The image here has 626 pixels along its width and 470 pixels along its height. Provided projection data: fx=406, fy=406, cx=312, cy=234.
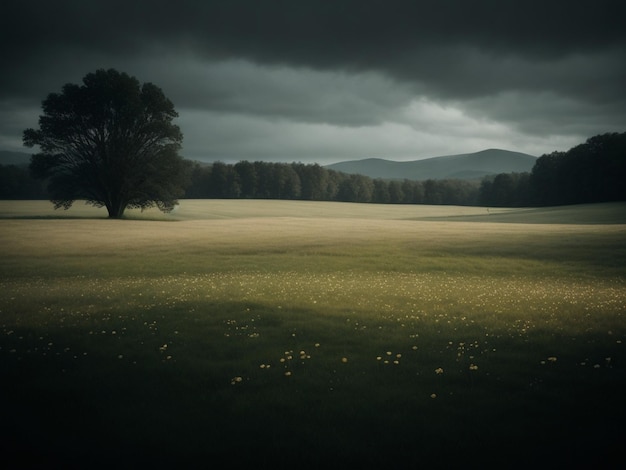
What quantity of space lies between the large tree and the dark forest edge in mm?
35992

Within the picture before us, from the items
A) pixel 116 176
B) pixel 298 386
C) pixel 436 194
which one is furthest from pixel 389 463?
pixel 436 194

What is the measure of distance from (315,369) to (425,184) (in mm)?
162324

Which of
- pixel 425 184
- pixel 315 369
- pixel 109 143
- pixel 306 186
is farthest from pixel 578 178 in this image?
pixel 315 369

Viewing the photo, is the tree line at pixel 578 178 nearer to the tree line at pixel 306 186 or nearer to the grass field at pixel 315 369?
the tree line at pixel 306 186

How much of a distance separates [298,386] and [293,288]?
11.0 meters

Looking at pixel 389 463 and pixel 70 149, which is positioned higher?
pixel 70 149

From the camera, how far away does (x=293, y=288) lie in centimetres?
1973

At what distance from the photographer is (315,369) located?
9.66 meters

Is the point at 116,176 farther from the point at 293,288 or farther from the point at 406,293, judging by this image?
the point at 406,293

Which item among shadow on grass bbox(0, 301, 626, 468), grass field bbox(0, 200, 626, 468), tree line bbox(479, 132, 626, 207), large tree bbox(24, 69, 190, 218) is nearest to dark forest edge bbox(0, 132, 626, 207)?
tree line bbox(479, 132, 626, 207)

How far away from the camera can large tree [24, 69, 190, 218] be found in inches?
2266

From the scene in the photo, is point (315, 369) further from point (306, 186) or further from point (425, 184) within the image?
point (425, 184)

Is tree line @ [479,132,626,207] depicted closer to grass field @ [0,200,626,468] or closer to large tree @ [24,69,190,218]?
grass field @ [0,200,626,468]

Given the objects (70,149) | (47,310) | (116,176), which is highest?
(70,149)
